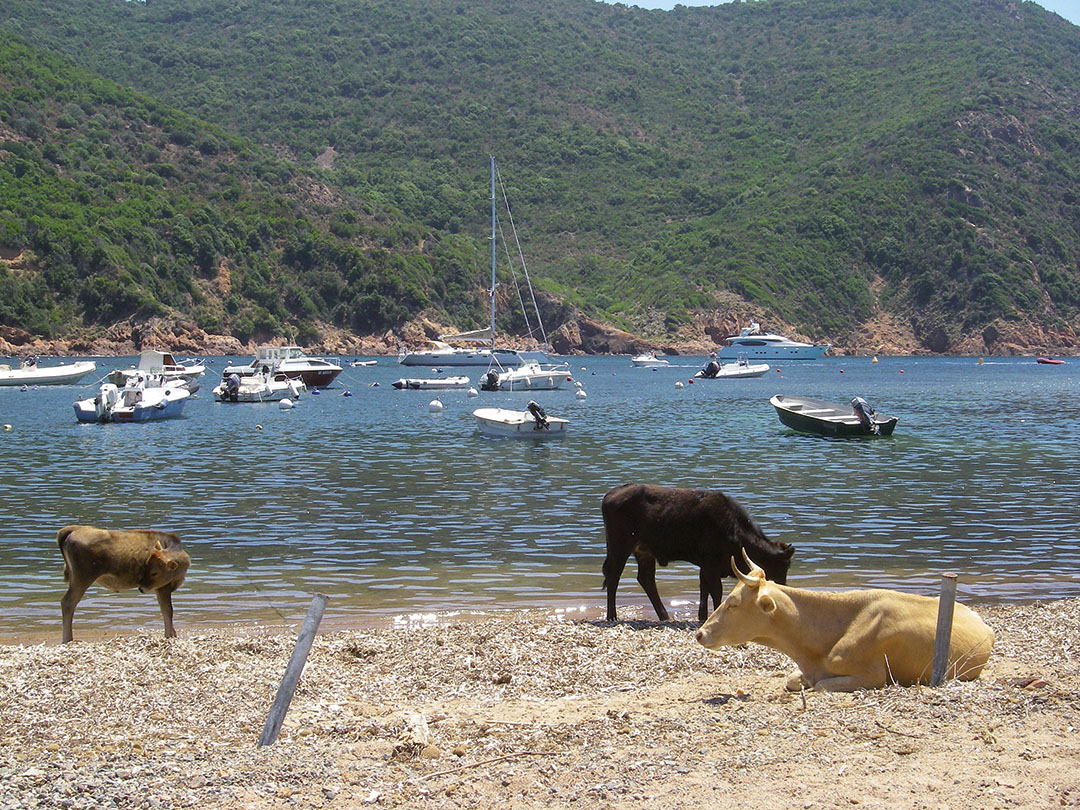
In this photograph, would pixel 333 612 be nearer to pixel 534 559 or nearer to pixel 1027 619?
pixel 534 559

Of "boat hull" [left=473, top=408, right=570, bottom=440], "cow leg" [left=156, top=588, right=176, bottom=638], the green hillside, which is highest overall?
the green hillside

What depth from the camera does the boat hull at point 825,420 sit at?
3391cm

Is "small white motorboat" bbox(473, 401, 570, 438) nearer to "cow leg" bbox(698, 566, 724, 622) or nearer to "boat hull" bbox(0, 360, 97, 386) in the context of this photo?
"cow leg" bbox(698, 566, 724, 622)

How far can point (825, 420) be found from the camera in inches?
1357

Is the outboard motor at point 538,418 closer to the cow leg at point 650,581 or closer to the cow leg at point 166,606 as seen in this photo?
the cow leg at point 650,581

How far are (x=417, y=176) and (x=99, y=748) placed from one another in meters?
156

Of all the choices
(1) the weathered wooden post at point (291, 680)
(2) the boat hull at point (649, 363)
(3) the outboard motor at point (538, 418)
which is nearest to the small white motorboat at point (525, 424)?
(3) the outboard motor at point (538, 418)

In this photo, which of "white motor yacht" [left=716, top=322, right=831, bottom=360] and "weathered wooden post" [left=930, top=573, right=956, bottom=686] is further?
"white motor yacht" [left=716, top=322, right=831, bottom=360]

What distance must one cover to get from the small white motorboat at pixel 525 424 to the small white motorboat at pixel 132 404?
15439 millimetres

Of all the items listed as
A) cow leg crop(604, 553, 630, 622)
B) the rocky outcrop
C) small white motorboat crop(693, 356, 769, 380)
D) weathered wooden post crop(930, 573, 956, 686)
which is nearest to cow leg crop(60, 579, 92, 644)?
cow leg crop(604, 553, 630, 622)

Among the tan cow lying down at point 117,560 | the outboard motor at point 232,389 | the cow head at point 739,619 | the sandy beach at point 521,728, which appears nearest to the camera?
the sandy beach at point 521,728

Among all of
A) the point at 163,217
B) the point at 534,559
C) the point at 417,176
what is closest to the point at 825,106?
the point at 417,176

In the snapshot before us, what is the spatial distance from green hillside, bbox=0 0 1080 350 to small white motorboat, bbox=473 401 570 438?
226 ft

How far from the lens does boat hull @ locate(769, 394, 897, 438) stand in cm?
3391
